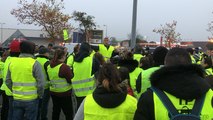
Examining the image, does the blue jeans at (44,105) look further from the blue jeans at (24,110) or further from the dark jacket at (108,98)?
the dark jacket at (108,98)

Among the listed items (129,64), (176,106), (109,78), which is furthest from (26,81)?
(176,106)

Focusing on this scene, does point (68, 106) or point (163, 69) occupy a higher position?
point (163, 69)

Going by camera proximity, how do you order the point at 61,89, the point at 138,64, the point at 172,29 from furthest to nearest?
the point at 172,29 < the point at 61,89 < the point at 138,64

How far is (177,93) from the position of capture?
3082 millimetres

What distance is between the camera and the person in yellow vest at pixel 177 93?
3.08 metres

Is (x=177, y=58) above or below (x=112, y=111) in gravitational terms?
above

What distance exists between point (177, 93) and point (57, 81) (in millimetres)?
5425

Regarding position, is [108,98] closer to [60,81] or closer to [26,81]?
[26,81]

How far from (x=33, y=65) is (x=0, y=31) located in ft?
283

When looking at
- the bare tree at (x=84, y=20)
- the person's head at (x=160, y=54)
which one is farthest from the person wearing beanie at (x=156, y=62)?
the bare tree at (x=84, y=20)

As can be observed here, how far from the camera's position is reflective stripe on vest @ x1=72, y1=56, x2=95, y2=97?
25.3ft

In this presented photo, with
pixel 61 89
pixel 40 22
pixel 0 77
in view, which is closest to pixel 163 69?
pixel 61 89

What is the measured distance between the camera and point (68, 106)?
8555 millimetres

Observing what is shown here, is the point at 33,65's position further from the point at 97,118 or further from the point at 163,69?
the point at 163,69
